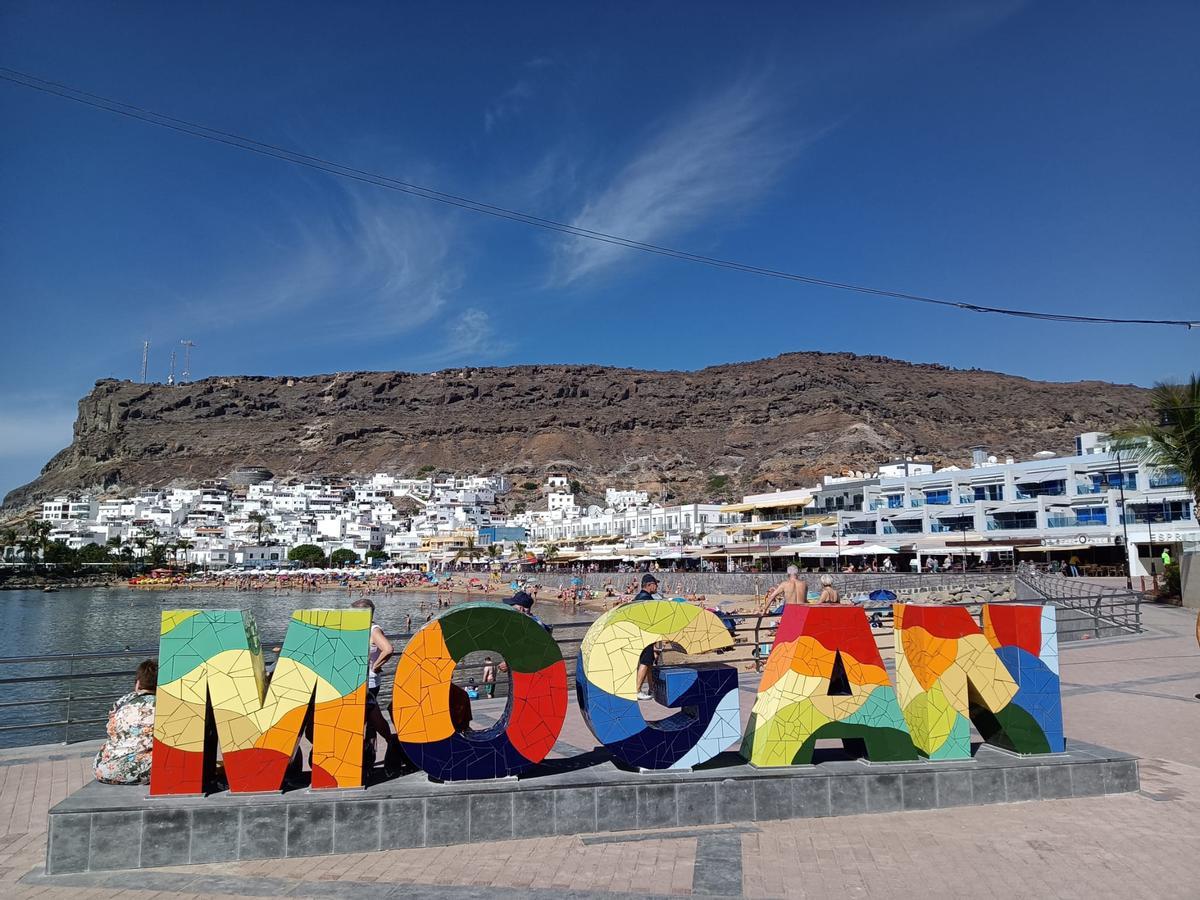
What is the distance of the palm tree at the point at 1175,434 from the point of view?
23047mm

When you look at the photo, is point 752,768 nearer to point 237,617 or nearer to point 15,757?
point 237,617

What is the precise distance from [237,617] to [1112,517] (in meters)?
42.6

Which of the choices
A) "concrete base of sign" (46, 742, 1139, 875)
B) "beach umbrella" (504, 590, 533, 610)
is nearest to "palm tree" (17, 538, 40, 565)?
"beach umbrella" (504, 590, 533, 610)

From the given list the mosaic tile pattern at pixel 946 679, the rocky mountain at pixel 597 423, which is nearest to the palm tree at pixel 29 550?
the rocky mountain at pixel 597 423

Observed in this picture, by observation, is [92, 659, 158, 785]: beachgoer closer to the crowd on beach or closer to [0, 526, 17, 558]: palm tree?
the crowd on beach

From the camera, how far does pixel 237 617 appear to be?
586cm

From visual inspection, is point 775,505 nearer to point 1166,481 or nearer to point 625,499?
point 1166,481

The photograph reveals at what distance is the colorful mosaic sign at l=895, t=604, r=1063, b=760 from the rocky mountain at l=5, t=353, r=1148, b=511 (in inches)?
4058

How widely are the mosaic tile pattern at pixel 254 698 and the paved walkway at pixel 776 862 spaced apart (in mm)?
611

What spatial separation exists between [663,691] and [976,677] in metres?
2.64

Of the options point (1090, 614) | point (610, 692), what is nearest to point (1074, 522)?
point (1090, 614)

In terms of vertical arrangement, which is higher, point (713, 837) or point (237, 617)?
point (237, 617)

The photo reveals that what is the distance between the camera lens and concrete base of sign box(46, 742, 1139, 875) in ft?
17.0

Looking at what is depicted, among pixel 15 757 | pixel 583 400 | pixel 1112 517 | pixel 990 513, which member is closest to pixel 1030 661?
pixel 15 757
